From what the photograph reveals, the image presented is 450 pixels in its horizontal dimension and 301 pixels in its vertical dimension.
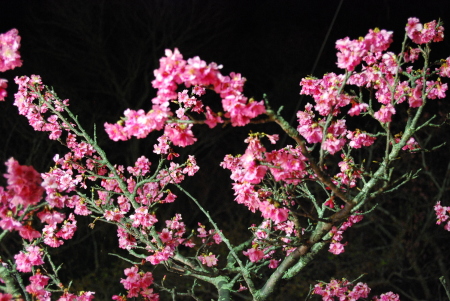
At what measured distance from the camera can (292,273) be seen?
8.71 ft

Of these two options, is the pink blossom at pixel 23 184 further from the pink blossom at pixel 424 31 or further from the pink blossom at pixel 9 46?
the pink blossom at pixel 424 31

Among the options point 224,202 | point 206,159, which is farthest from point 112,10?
point 224,202

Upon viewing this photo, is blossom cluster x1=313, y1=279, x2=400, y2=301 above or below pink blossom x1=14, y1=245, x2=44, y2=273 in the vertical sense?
below

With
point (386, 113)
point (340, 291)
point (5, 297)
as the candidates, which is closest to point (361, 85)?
point (386, 113)

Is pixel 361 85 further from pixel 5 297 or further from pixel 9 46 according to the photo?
pixel 5 297

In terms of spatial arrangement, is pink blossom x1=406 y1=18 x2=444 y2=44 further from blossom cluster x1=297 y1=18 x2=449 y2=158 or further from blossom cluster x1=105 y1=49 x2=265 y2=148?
blossom cluster x1=105 y1=49 x2=265 y2=148

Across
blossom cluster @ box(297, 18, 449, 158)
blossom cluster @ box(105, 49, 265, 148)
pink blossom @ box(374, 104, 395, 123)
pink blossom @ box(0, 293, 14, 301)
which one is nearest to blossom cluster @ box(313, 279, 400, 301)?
blossom cluster @ box(297, 18, 449, 158)

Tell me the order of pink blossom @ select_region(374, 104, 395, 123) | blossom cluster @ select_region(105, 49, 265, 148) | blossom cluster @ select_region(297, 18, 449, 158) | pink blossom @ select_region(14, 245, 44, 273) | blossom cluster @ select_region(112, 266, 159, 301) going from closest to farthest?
blossom cluster @ select_region(105, 49, 265, 148) < blossom cluster @ select_region(297, 18, 449, 158) < pink blossom @ select_region(374, 104, 395, 123) < pink blossom @ select_region(14, 245, 44, 273) < blossom cluster @ select_region(112, 266, 159, 301)

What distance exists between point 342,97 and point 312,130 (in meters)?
0.34

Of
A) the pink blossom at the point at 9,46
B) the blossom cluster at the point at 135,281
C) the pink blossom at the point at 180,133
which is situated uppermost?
the pink blossom at the point at 9,46

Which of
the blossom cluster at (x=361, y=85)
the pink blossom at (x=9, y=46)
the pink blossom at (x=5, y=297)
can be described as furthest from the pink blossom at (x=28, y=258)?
the blossom cluster at (x=361, y=85)

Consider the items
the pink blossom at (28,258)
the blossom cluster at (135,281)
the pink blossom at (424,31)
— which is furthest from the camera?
the blossom cluster at (135,281)

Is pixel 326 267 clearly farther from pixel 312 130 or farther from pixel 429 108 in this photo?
pixel 312 130

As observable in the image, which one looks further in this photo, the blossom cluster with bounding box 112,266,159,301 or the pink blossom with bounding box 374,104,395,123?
the blossom cluster with bounding box 112,266,159,301
